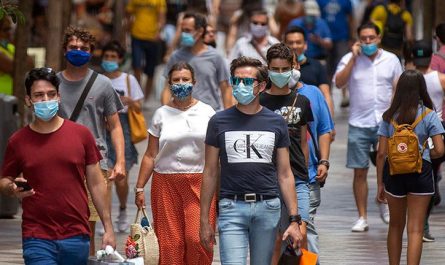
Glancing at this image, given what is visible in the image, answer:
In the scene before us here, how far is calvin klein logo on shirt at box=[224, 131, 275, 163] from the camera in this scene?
31.6 ft

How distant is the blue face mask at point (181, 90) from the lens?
11398 millimetres

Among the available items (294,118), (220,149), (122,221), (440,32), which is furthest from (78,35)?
(440,32)

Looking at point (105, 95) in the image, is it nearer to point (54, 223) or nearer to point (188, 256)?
point (188, 256)

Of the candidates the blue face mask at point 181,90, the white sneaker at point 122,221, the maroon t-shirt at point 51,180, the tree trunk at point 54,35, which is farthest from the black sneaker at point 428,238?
the maroon t-shirt at point 51,180

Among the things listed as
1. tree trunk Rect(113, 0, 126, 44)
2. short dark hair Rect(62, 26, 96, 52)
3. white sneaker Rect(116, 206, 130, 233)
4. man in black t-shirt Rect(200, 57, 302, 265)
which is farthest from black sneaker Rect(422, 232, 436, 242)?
tree trunk Rect(113, 0, 126, 44)

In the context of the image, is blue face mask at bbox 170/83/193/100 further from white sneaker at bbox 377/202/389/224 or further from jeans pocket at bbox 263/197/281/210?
white sneaker at bbox 377/202/389/224

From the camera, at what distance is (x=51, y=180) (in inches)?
358

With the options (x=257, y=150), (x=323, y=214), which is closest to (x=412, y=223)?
(x=257, y=150)

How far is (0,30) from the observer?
1745cm

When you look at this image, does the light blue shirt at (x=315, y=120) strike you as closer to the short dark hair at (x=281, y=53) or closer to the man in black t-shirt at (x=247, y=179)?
the short dark hair at (x=281, y=53)

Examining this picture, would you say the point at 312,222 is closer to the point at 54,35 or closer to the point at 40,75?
the point at 40,75

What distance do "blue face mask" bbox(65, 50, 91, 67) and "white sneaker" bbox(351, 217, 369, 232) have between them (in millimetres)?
4268

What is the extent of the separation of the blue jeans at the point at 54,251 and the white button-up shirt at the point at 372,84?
6.77 metres

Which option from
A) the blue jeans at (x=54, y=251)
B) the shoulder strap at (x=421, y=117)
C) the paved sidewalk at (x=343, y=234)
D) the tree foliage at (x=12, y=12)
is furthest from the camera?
the paved sidewalk at (x=343, y=234)
